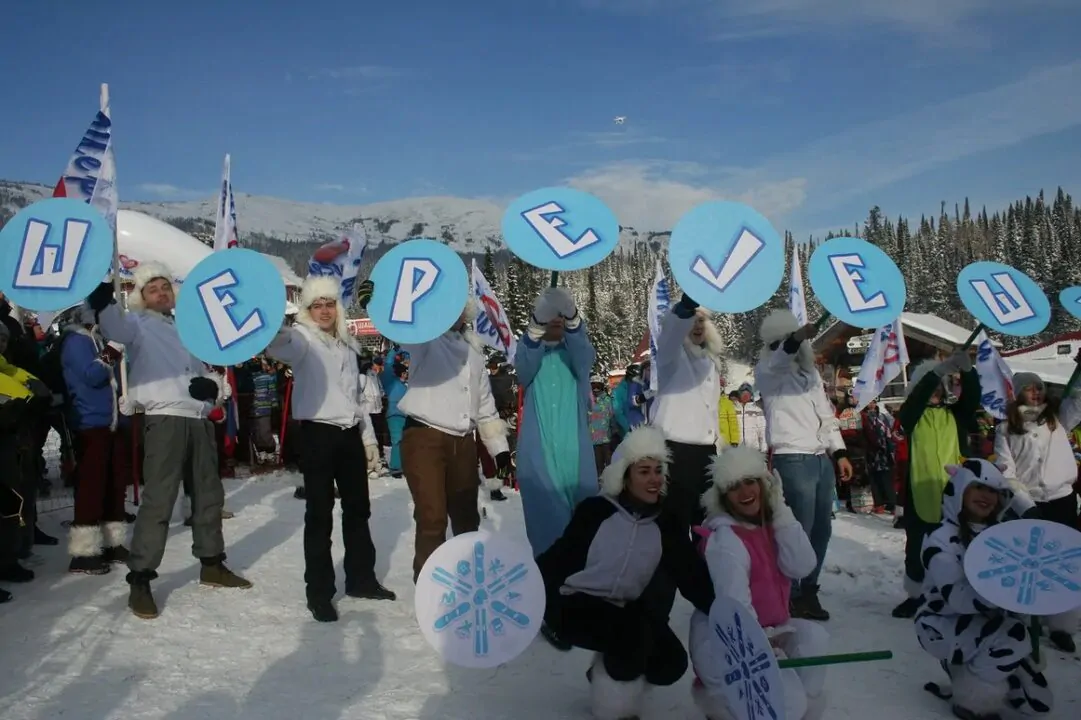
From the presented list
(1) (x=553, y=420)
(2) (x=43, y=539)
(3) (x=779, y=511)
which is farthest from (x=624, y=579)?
(2) (x=43, y=539)

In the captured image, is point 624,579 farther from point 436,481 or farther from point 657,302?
point 657,302

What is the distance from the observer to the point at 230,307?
425 centimetres

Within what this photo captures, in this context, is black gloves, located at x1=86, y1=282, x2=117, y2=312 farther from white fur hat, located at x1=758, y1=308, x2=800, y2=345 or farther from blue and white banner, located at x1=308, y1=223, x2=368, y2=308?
blue and white banner, located at x1=308, y1=223, x2=368, y2=308

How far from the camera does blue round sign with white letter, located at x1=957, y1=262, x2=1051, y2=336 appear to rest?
522 cm

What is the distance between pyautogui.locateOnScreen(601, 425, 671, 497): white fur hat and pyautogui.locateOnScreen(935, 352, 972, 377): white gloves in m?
2.47

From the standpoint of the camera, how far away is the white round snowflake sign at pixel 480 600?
134 inches

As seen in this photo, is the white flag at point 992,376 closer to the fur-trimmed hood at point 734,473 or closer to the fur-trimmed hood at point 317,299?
the fur-trimmed hood at point 734,473

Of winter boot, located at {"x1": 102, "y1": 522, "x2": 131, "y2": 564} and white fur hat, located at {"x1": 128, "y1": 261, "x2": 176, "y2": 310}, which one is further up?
white fur hat, located at {"x1": 128, "y1": 261, "x2": 176, "y2": 310}

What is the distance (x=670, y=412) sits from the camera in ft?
16.0

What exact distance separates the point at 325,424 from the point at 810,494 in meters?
3.12

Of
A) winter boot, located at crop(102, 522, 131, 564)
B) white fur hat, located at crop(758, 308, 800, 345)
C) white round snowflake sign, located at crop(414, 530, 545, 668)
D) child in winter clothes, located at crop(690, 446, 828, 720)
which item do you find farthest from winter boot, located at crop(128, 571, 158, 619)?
white fur hat, located at crop(758, 308, 800, 345)

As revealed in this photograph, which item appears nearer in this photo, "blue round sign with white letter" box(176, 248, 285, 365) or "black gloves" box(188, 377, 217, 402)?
"blue round sign with white letter" box(176, 248, 285, 365)

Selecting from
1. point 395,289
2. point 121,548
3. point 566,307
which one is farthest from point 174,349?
point 566,307

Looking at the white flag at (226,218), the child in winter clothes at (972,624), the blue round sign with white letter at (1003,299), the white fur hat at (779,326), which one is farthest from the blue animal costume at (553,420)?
the white flag at (226,218)
